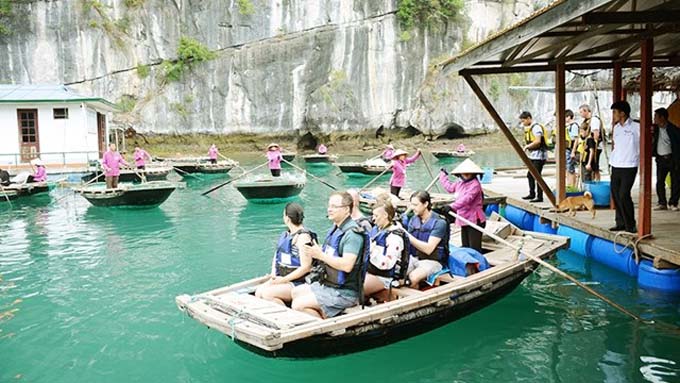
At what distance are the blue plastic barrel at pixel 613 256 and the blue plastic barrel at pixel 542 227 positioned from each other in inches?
50.8

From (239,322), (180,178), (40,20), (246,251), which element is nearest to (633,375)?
(239,322)

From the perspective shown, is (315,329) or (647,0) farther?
(647,0)

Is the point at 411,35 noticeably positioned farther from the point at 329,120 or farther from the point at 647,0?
the point at 647,0

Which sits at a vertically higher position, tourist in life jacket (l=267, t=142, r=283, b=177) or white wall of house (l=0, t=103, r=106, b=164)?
white wall of house (l=0, t=103, r=106, b=164)

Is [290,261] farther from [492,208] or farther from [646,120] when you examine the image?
[492,208]

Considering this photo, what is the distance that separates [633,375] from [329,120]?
35.1 meters

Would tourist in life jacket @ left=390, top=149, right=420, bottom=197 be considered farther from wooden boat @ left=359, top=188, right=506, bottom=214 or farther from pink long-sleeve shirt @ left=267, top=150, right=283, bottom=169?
pink long-sleeve shirt @ left=267, top=150, right=283, bottom=169

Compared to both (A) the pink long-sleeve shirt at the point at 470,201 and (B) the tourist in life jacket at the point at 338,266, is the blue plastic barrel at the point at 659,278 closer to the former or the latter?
(A) the pink long-sleeve shirt at the point at 470,201

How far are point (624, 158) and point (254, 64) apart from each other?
33.3 metres

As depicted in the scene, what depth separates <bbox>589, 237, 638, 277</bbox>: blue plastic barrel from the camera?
26.7ft

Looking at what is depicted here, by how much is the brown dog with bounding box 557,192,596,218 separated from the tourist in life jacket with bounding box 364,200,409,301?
183 inches

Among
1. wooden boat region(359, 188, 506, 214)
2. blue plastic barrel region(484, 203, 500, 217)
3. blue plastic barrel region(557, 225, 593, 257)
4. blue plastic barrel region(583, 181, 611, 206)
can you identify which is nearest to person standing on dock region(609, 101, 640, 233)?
blue plastic barrel region(557, 225, 593, 257)

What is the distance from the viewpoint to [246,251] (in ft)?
37.0

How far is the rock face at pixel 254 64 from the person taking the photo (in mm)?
37938
